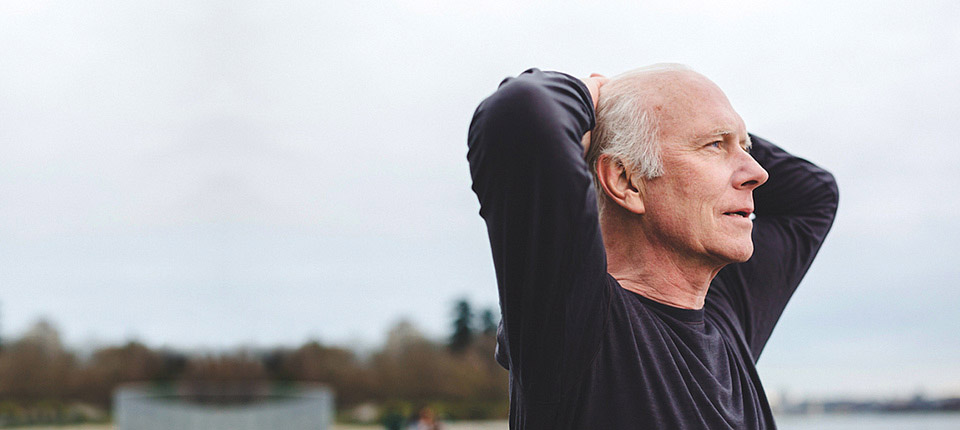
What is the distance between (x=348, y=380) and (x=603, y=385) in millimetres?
19970

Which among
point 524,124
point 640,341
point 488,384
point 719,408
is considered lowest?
point 488,384

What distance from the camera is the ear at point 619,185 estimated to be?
1558 mm

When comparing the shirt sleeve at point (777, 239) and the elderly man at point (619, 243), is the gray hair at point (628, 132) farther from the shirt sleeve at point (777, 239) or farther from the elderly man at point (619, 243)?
the shirt sleeve at point (777, 239)

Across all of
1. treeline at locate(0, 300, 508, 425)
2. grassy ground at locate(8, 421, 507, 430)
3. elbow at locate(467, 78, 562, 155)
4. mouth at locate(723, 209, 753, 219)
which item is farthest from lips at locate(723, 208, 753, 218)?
treeline at locate(0, 300, 508, 425)

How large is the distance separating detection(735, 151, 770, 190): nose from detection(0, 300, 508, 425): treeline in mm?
17658

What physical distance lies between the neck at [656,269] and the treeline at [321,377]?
1754 cm

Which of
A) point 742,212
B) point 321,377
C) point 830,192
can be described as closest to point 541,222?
point 742,212

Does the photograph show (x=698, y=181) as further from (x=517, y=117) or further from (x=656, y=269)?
(x=517, y=117)

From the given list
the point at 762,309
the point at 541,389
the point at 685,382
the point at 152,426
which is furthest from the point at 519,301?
the point at 152,426

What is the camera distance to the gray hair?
1538 mm

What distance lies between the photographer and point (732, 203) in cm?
157

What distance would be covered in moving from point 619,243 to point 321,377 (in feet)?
63.5

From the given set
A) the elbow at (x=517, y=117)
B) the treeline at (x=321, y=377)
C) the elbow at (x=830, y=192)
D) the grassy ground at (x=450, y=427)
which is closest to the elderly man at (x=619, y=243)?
the elbow at (x=517, y=117)

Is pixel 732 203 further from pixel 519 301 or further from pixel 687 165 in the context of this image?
A: pixel 519 301
